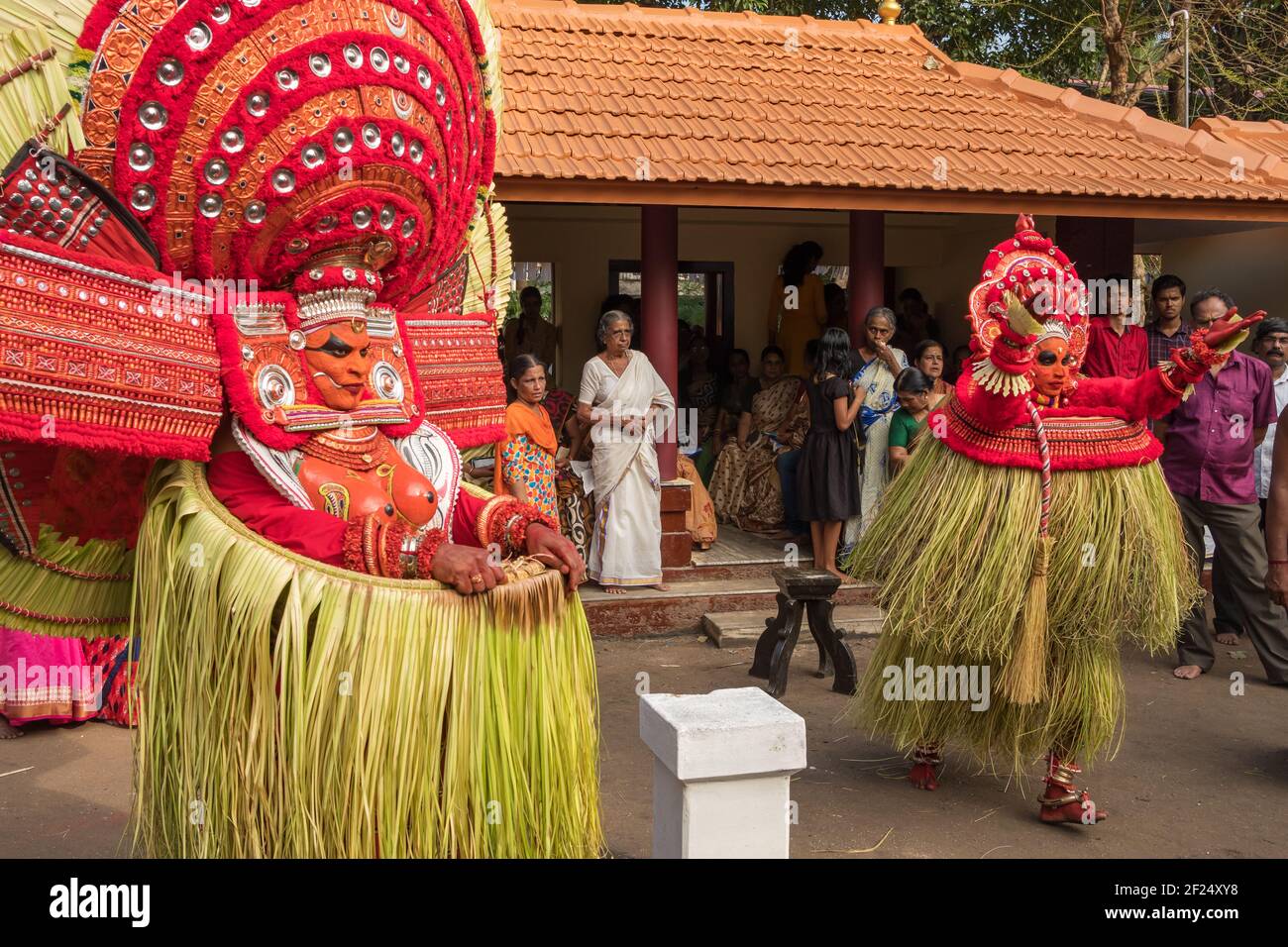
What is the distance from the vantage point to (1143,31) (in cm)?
1499

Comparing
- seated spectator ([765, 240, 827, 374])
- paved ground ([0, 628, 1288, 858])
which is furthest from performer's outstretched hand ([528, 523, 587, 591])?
seated spectator ([765, 240, 827, 374])

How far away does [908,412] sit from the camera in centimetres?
717

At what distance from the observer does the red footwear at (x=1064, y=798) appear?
4457 millimetres

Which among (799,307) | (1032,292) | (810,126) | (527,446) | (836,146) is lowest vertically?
(527,446)

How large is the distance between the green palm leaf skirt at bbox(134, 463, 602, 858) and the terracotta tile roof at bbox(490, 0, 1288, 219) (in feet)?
14.6

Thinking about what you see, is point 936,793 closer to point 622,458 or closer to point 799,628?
point 799,628

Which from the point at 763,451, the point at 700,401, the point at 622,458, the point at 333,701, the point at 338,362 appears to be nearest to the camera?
the point at 333,701

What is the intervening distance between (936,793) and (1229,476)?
8.99ft

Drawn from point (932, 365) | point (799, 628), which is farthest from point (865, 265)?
point (799, 628)

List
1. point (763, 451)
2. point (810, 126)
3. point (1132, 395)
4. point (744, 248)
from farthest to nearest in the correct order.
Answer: point (744, 248) → point (763, 451) → point (810, 126) → point (1132, 395)

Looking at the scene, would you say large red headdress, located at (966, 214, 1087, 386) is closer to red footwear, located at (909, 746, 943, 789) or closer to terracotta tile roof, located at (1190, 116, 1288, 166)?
red footwear, located at (909, 746, 943, 789)

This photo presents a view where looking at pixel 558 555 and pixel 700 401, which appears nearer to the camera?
pixel 558 555

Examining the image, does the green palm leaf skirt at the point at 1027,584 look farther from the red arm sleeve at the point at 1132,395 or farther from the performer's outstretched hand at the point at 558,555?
the performer's outstretched hand at the point at 558,555

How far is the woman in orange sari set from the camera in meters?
6.72
